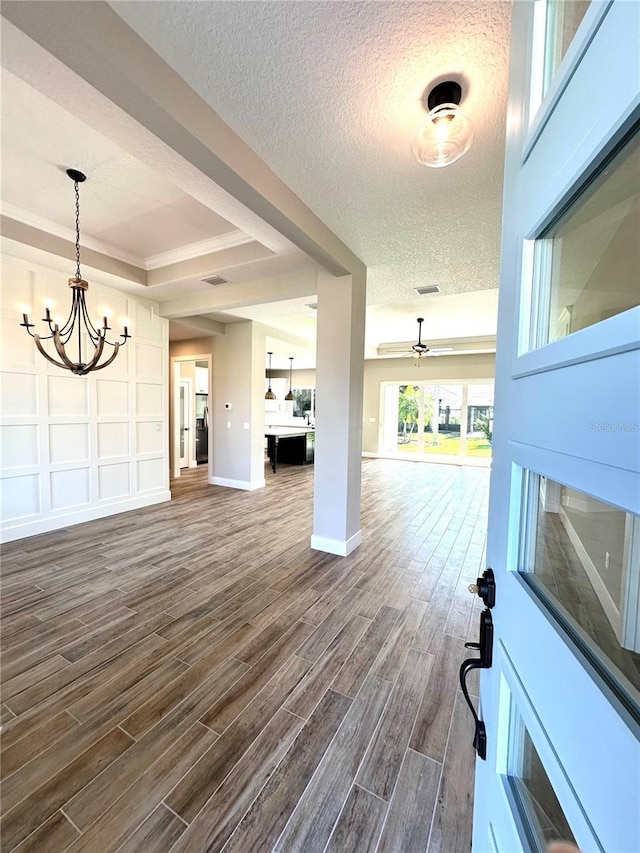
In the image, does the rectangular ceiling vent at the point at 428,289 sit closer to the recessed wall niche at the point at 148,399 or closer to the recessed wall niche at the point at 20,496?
the recessed wall niche at the point at 148,399

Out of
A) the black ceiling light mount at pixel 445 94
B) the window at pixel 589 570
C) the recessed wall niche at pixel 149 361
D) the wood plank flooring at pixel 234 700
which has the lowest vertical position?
the wood plank flooring at pixel 234 700

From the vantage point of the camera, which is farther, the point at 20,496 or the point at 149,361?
the point at 149,361

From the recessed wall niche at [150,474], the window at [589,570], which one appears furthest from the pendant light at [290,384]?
the window at [589,570]

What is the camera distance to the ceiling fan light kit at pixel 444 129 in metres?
1.53

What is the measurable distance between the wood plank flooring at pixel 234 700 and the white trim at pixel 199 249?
3.11 m

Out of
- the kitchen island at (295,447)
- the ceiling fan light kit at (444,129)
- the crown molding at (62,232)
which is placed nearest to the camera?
the ceiling fan light kit at (444,129)

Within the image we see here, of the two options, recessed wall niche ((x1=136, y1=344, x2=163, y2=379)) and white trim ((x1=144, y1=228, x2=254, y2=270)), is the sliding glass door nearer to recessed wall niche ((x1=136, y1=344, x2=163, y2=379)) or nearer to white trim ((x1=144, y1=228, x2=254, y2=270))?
recessed wall niche ((x1=136, y1=344, x2=163, y2=379))

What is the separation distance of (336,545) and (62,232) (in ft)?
13.3

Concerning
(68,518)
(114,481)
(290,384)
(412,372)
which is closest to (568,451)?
(68,518)

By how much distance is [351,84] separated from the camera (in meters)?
1.54

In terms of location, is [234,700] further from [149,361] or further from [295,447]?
[295,447]

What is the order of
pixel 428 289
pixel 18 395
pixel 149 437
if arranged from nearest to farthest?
1. pixel 18 395
2. pixel 428 289
3. pixel 149 437

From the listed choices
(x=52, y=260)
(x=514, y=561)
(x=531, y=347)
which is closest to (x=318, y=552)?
(x=514, y=561)

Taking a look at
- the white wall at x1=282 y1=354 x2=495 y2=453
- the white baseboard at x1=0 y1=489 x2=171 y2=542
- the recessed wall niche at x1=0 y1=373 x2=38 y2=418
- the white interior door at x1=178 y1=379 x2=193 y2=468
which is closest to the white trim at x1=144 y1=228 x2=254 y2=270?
the recessed wall niche at x1=0 y1=373 x2=38 y2=418
